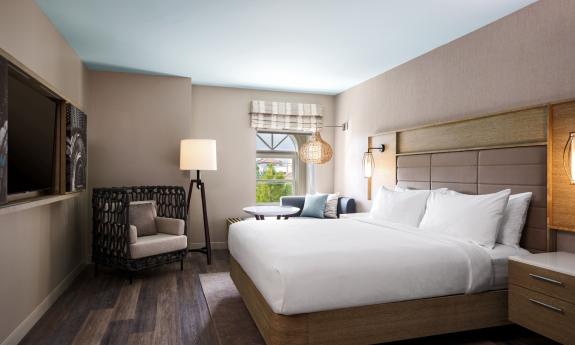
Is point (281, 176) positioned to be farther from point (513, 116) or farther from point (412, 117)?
point (513, 116)

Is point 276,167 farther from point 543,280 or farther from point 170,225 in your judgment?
point 543,280

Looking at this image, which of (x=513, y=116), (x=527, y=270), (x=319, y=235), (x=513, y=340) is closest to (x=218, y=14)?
(x=319, y=235)

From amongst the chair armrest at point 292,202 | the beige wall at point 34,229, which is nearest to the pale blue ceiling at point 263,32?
the beige wall at point 34,229

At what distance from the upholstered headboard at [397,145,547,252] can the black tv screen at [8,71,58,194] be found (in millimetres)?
3453

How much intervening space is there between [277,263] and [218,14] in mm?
2106

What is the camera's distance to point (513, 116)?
2973 millimetres

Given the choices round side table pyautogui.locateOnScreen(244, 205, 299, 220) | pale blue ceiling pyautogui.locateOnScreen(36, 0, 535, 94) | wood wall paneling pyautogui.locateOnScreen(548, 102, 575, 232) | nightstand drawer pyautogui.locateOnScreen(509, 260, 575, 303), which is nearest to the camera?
nightstand drawer pyautogui.locateOnScreen(509, 260, 575, 303)

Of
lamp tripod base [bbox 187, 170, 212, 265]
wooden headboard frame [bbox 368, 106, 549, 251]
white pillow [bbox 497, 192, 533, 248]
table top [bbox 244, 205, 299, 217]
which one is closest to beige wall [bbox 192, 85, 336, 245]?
lamp tripod base [bbox 187, 170, 212, 265]

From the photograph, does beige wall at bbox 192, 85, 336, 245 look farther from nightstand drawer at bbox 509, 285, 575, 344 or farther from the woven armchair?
nightstand drawer at bbox 509, 285, 575, 344

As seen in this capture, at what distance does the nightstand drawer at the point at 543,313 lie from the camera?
2066 millimetres

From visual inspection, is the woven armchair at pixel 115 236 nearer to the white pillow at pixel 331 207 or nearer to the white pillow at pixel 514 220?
the white pillow at pixel 331 207

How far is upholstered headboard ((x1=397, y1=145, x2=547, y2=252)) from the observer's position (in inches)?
109

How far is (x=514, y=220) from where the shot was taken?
9.14ft

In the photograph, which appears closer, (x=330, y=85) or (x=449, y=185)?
(x=449, y=185)
